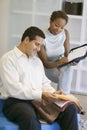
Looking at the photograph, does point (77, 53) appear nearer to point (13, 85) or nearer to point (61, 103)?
point (61, 103)

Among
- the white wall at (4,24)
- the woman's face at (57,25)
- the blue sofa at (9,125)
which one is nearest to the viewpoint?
the blue sofa at (9,125)

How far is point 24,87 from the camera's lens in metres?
1.99

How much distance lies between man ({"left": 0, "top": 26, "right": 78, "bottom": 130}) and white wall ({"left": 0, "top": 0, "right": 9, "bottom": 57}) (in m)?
1.73

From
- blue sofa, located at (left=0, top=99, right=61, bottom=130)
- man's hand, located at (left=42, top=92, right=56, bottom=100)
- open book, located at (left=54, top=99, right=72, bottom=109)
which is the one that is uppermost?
man's hand, located at (left=42, top=92, right=56, bottom=100)

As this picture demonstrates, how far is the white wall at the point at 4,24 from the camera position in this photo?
12.1 ft

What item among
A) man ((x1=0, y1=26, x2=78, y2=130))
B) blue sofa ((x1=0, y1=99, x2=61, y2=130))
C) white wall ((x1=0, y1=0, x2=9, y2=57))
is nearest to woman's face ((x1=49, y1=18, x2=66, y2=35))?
man ((x1=0, y1=26, x2=78, y2=130))

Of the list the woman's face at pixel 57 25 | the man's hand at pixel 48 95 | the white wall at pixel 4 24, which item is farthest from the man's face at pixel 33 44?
the white wall at pixel 4 24

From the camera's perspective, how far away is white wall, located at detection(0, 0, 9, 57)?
3.70m

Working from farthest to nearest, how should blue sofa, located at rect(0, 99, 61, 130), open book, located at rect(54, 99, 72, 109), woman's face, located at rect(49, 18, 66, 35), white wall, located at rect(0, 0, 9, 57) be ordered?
white wall, located at rect(0, 0, 9, 57), woman's face, located at rect(49, 18, 66, 35), open book, located at rect(54, 99, 72, 109), blue sofa, located at rect(0, 99, 61, 130)

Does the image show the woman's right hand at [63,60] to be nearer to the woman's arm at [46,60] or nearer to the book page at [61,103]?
the woman's arm at [46,60]

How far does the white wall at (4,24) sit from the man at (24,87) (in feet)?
5.69

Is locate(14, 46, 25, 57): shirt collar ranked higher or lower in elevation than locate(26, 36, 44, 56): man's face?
lower

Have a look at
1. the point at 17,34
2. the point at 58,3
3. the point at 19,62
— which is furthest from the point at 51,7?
the point at 19,62

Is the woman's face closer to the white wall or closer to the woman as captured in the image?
the woman
